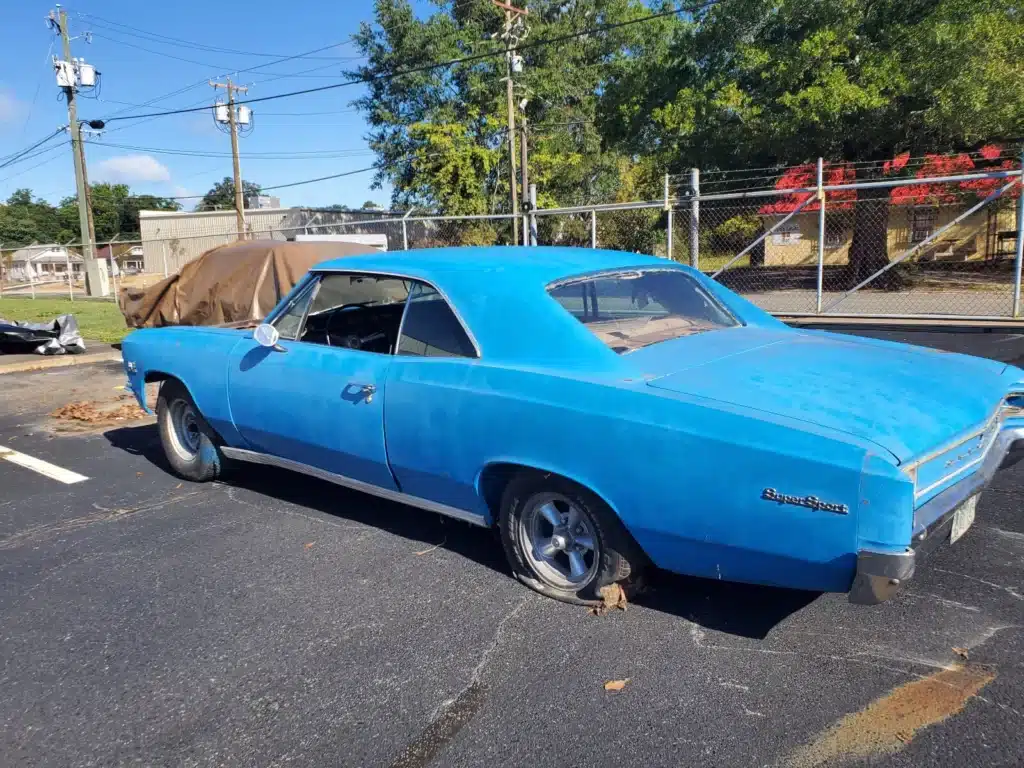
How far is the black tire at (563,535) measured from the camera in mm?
3186

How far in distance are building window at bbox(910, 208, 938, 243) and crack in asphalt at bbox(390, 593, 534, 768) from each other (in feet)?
81.6

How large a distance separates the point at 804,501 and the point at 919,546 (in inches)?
16.2

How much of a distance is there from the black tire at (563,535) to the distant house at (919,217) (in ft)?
45.9

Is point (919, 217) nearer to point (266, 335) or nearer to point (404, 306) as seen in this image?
point (404, 306)

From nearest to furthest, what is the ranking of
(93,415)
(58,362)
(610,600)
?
(610,600)
(93,415)
(58,362)

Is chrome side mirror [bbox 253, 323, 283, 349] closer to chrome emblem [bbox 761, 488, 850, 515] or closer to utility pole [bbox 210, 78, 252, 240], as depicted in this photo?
chrome emblem [bbox 761, 488, 850, 515]

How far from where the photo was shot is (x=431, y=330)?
3.83 metres

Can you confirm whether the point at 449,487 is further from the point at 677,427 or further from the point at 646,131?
the point at 646,131

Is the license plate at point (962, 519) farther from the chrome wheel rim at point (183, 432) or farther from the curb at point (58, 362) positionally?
the curb at point (58, 362)

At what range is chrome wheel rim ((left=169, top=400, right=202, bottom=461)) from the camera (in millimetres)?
5379

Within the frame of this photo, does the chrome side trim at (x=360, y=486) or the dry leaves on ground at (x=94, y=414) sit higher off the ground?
the chrome side trim at (x=360, y=486)

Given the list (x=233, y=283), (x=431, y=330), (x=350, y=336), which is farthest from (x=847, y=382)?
(x=233, y=283)

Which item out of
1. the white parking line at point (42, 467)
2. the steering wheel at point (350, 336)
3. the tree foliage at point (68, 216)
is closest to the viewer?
the steering wheel at point (350, 336)

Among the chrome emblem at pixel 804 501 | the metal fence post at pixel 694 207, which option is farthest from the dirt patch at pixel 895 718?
the metal fence post at pixel 694 207
